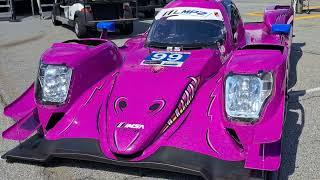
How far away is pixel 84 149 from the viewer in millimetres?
4250

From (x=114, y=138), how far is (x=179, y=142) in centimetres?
59

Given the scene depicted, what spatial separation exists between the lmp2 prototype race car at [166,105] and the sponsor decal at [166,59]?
11mm

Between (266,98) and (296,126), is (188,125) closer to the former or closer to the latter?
(266,98)

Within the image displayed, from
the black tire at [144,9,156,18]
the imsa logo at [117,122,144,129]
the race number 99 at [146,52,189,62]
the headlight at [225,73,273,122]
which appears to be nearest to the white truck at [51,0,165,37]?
the black tire at [144,9,156,18]

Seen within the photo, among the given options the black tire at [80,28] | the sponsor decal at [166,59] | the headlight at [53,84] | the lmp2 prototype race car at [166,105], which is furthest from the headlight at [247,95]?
the black tire at [80,28]

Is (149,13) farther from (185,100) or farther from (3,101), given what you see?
(185,100)

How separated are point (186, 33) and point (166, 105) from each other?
1.60 m

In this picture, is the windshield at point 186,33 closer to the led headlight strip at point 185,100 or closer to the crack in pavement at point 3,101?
the led headlight strip at point 185,100

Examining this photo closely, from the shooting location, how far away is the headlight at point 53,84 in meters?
4.74

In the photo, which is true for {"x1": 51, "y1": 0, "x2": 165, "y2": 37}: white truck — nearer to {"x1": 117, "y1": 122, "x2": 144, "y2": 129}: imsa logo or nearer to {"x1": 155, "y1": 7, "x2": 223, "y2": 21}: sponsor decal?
{"x1": 155, "y1": 7, "x2": 223, "y2": 21}: sponsor decal

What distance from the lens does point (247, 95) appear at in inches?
158

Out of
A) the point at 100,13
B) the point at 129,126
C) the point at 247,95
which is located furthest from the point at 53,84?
the point at 100,13

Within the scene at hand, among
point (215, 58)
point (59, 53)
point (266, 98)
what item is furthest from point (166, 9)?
point (266, 98)

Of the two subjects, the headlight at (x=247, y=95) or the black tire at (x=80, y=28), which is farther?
the black tire at (x=80, y=28)
